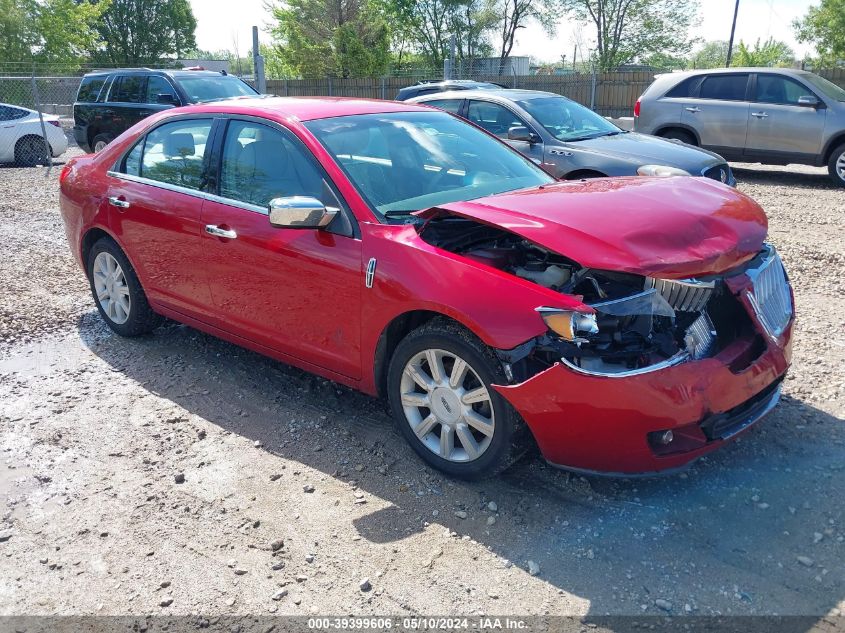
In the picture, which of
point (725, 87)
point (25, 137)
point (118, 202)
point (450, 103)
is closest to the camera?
point (118, 202)

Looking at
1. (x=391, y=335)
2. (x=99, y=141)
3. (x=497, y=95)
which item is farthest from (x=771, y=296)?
(x=99, y=141)

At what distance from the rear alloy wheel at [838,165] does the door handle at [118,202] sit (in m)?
10.6

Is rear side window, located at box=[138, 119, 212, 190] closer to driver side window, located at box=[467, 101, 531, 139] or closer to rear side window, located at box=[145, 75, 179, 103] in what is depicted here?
driver side window, located at box=[467, 101, 531, 139]

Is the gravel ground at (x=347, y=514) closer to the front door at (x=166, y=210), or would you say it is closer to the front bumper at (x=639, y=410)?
the front bumper at (x=639, y=410)

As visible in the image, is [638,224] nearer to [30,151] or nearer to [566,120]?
[566,120]

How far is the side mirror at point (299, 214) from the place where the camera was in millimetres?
3598

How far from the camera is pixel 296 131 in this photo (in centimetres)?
406

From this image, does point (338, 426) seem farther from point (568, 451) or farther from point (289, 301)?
point (568, 451)

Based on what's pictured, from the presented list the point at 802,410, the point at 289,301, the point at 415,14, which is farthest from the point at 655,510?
the point at 415,14

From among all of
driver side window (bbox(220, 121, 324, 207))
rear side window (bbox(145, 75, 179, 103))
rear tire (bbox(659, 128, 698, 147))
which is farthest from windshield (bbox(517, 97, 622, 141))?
rear side window (bbox(145, 75, 179, 103))

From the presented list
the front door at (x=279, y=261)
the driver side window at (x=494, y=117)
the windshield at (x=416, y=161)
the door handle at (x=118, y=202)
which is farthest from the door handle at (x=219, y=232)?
the driver side window at (x=494, y=117)

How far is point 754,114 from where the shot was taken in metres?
11.9

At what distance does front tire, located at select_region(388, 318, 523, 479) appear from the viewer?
321 centimetres

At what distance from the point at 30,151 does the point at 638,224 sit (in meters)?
16.2
